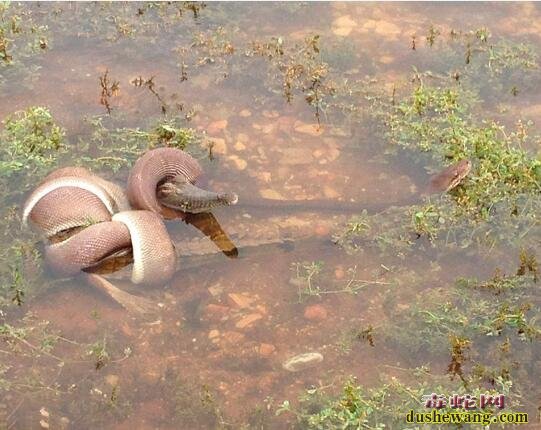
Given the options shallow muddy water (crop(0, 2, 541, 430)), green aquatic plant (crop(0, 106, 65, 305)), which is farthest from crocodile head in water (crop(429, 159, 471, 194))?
green aquatic plant (crop(0, 106, 65, 305))

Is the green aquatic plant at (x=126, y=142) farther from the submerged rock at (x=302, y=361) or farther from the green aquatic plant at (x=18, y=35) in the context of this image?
the submerged rock at (x=302, y=361)

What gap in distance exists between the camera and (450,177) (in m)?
6.98

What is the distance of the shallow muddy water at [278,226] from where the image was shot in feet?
18.3

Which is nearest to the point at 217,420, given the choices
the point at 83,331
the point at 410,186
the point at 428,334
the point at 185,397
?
the point at 185,397

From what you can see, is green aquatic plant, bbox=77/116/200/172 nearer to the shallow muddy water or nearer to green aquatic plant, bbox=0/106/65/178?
the shallow muddy water

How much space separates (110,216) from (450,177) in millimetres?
3260

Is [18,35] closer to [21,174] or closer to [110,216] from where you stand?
[21,174]

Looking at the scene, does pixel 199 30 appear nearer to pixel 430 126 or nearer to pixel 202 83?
pixel 202 83

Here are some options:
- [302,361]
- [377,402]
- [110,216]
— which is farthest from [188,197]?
[377,402]

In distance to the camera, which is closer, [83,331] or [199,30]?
[83,331]

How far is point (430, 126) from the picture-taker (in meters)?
7.61

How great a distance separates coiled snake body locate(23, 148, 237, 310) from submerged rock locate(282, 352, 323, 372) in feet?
4.48

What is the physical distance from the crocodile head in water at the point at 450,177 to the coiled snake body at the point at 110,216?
6.68 ft

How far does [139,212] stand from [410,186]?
2743mm
